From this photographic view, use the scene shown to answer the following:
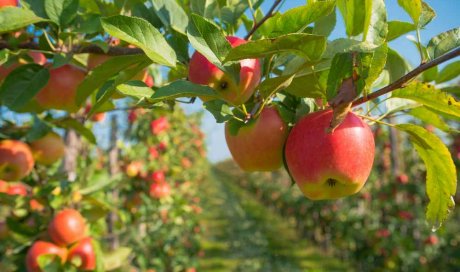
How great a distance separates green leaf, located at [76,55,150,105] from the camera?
0.74 meters

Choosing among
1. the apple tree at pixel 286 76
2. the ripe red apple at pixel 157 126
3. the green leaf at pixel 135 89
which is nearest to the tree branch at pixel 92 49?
the apple tree at pixel 286 76

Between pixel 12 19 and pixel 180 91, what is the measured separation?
1.36 feet

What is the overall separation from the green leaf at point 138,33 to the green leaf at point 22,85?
47 centimetres

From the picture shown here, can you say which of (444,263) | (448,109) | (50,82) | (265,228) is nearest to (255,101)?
(448,109)

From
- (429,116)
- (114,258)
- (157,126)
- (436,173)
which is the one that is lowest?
(114,258)

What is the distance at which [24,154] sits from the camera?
1.35 m

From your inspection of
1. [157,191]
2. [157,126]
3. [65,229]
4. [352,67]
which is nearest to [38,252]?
[65,229]

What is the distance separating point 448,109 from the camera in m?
0.61

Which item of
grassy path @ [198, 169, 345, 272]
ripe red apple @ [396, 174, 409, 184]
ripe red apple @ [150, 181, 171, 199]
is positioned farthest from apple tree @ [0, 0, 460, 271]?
grassy path @ [198, 169, 345, 272]

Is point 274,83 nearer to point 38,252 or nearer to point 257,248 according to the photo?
point 38,252

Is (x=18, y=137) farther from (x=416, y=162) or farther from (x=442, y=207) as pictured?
(x=416, y=162)

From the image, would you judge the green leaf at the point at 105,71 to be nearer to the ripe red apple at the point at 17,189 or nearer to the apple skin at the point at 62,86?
the apple skin at the point at 62,86

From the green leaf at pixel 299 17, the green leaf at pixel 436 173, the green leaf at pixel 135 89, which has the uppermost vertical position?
the green leaf at pixel 299 17

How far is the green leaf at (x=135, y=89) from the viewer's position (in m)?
0.65
